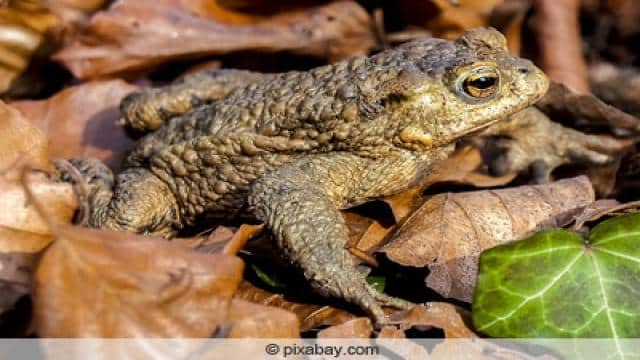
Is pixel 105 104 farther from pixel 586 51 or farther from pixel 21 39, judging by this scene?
pixel 586 51

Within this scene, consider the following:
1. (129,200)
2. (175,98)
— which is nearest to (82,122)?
(175,98)

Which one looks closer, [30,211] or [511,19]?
[30,211]

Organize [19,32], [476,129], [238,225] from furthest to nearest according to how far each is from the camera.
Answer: [19,32] → [238,225] → [476,129]

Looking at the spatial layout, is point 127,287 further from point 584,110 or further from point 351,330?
point 584,110

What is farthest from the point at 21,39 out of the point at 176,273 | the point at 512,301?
the point at 512,301

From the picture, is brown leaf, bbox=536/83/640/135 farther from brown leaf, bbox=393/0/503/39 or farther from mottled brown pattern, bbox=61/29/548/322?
brown leaf, bbox=393/0/503/39

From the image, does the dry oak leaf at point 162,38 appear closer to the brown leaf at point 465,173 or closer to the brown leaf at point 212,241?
the brown leaf at point 465,173

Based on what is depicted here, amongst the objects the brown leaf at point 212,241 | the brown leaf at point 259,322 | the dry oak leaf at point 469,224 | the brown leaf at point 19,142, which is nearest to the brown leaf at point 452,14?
the dry oak leaf at point 469,224

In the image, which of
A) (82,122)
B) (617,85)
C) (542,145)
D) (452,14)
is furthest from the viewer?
(617,85)
